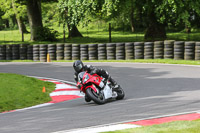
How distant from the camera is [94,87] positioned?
31.8 feet

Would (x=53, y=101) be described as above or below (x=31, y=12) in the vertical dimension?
below

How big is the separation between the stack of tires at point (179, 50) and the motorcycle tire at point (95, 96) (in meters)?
11.2

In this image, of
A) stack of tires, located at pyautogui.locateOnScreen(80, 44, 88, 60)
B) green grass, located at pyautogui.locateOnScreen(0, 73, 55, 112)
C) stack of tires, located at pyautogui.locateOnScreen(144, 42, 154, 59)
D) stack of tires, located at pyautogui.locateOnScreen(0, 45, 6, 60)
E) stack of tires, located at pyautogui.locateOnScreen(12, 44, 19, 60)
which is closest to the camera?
green grass, located at pyautogui.locateOnScreen(0, 73, 55, 112)

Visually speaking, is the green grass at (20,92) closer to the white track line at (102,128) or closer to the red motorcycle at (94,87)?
the red motorcycle at (94,87)

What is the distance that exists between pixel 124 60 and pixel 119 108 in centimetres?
1302

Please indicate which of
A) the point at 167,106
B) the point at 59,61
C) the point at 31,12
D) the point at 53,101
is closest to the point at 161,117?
the point at 167,106

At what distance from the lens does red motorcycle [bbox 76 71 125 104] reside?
31.6ft

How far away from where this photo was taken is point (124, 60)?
857 inches

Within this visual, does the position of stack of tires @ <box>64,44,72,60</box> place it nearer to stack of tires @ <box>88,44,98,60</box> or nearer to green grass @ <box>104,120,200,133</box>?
stack of tires @ <box>88,44,98,60</box>

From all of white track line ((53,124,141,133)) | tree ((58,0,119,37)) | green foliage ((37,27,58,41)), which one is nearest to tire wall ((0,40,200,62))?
tree ((58,0,119,37))

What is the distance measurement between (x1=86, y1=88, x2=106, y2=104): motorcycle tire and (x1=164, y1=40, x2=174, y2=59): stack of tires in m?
11.4

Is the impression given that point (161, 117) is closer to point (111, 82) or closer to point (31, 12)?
point (111, 82)

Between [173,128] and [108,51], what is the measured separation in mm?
16225

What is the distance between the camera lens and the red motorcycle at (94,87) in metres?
9.62
